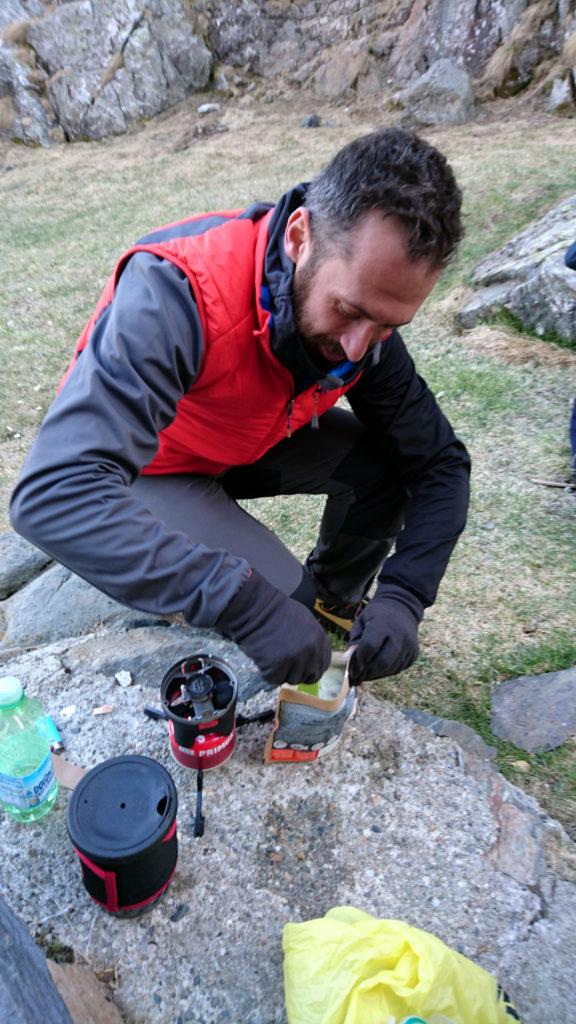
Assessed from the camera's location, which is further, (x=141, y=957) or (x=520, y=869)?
(x=520, y=869)

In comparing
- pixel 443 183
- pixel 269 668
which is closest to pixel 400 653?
pixel 269 668

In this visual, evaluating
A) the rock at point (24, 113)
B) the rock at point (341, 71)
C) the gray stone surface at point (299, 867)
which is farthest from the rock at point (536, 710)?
the rock at point (24, 113)

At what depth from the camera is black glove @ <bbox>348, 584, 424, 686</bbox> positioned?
2.18 metres

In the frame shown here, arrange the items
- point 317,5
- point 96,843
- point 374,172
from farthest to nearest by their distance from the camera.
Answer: point 317,5 < point 374,172 < point 96,843

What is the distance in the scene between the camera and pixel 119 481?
177 cm

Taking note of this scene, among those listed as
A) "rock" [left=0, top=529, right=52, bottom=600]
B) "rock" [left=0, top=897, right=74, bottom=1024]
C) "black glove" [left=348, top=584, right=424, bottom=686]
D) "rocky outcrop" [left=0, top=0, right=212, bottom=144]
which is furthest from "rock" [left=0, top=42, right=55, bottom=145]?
"rock" [left=0, top=897, right=74, bottom=1024]

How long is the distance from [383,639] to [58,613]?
1670mm

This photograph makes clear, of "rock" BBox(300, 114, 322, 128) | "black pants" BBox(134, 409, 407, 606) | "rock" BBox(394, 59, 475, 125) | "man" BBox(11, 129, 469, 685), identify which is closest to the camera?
"man" BBox(11, 129, 469, 685)

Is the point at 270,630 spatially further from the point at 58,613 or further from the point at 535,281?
the point at 535,281

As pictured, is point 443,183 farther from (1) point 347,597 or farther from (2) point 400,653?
(1) point 347,597

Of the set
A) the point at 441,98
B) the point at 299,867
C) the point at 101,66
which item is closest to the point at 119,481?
the point at 299,867

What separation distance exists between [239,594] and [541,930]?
124 centimetres

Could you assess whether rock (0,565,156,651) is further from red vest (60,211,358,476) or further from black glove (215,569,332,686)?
black glove (215,569,332,686)

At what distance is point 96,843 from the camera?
162 centimetres
